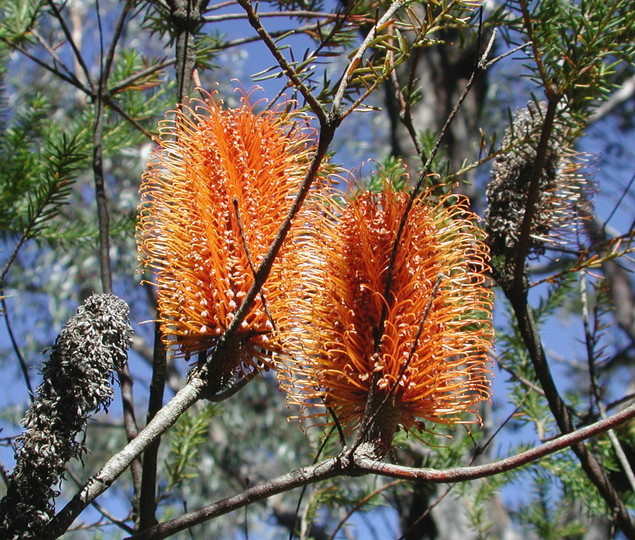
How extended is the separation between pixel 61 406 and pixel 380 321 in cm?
36

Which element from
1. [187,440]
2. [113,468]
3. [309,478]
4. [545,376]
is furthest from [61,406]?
[187,440]

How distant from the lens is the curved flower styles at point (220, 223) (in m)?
0.88

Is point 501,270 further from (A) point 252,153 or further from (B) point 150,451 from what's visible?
(B) point 150,451

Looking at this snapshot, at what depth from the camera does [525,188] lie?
3.68ft

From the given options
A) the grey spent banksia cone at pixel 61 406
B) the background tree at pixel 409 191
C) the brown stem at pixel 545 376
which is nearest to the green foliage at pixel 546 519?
the background tree at pixel 409 191

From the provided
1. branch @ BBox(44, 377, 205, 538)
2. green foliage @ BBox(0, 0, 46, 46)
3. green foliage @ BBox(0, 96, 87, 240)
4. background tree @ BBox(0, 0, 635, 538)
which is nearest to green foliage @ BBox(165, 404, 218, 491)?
background tree @ BBox(0, 0, 635, 538)

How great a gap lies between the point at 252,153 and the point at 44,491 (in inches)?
19.5

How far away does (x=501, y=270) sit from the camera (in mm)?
1123

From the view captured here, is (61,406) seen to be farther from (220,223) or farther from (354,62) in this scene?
(354,62)

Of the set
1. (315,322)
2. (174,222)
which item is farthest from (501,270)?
(174,222)

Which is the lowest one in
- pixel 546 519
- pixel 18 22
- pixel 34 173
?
pixel 546 519

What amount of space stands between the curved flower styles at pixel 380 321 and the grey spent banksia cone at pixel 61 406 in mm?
242

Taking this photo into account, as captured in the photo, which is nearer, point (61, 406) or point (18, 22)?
point (61, 406)

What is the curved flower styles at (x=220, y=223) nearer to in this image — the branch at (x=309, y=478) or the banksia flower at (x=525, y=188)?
the branch at (x=309, y=478)
